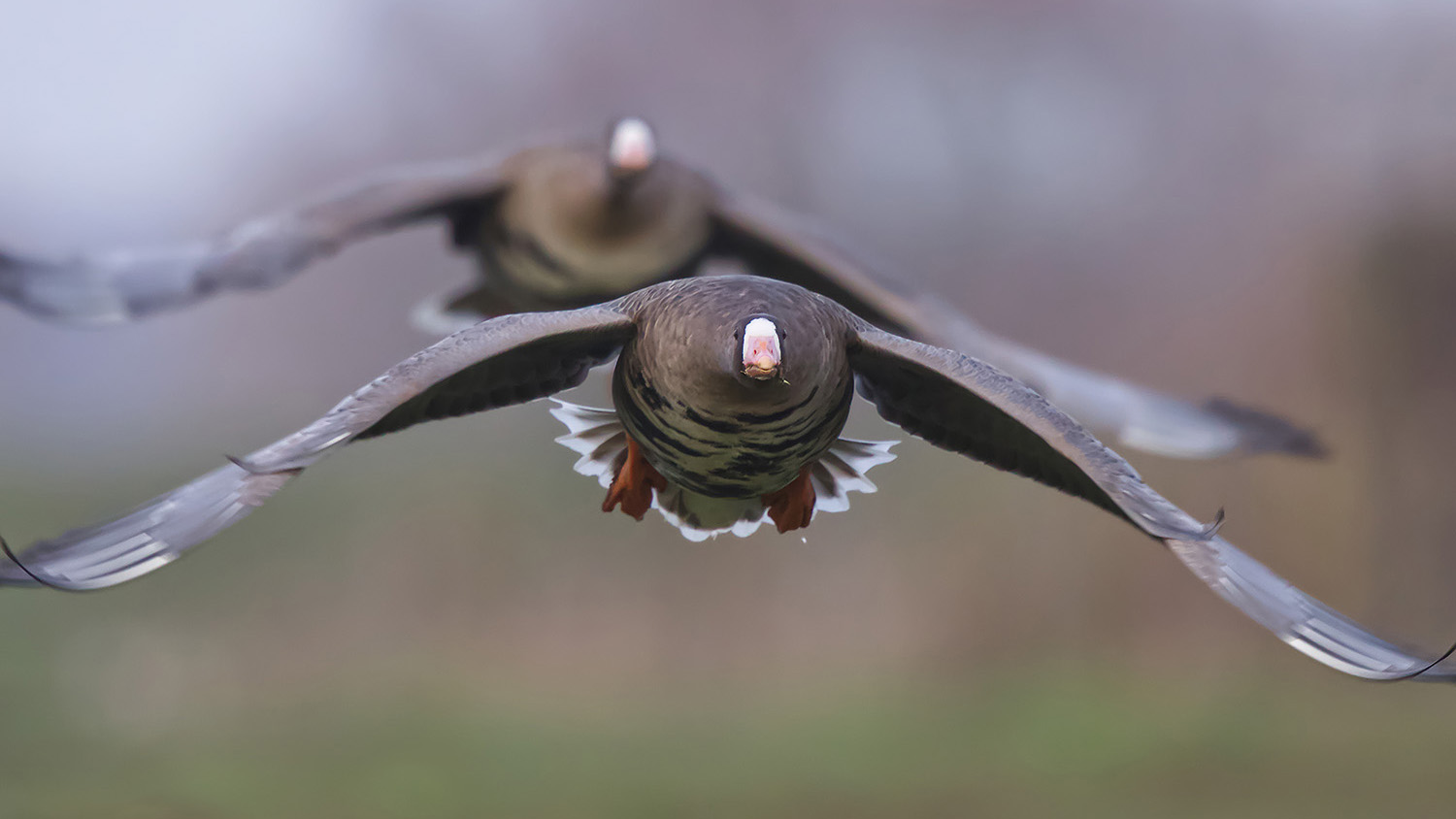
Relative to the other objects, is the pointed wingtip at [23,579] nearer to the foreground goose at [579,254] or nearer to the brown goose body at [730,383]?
the brown goose body at [730,383]

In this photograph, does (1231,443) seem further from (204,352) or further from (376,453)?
(204,352)

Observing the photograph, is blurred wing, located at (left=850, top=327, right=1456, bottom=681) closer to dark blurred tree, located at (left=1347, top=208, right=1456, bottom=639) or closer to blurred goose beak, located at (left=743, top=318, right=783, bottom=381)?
blurred goose beak, located at (left=743, top=318, right=783, bottom=381)

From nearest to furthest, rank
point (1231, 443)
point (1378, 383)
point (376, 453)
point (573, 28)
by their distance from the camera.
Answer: point (1231, 443) < point (1378, 383) < point (376, 453) < point (573, 28)

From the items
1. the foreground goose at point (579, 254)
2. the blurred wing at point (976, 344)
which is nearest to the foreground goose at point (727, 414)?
the blurred wing at point (976, 344)

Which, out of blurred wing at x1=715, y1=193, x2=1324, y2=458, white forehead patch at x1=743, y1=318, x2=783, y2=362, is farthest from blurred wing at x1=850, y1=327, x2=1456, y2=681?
blurred wing at x1=715, y1=193, x2=1324, y2=458

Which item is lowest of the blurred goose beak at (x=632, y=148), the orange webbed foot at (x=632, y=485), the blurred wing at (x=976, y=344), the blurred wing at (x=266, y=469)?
the blurred wing at (x=266, y=469)

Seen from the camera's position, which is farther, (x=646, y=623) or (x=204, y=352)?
(x=204, y=352)

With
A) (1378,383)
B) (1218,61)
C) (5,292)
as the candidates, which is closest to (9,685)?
(5,292)
